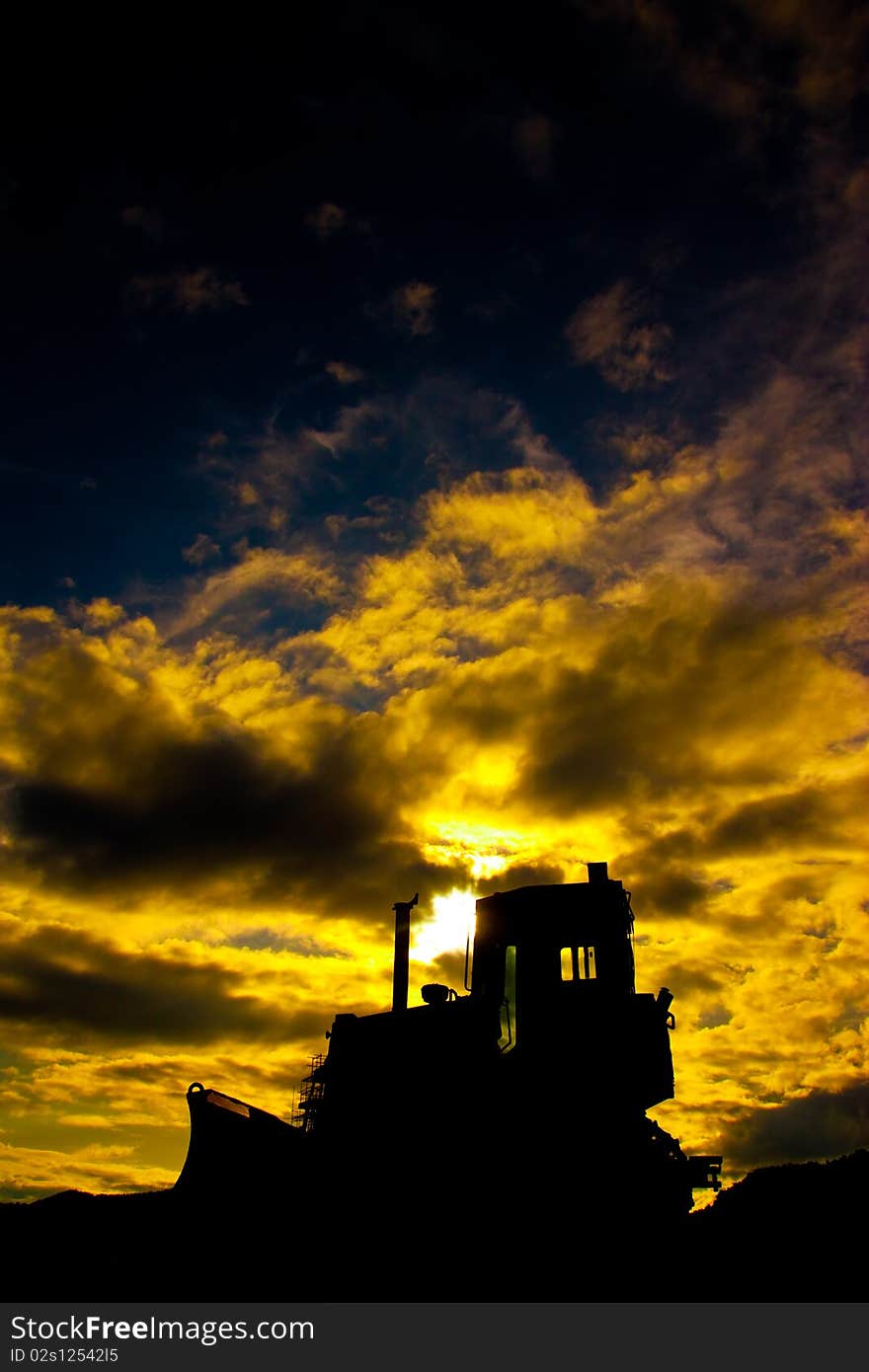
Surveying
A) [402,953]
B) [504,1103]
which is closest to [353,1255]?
[504,1103]

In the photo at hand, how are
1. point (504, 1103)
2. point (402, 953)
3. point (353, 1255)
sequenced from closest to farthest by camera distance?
1. point (353, 1255)
2. point (504, 1103)
3. point (402, 953)

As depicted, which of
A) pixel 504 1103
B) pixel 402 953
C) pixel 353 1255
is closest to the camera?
pixel 353 1255

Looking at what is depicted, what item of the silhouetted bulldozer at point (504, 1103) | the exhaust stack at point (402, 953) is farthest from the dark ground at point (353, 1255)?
the exhaust stack at point (402, 953)

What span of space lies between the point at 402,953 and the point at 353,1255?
14.2 m

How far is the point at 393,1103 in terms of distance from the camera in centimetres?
1938

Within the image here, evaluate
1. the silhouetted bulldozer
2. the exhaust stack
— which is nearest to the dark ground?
the silhouetted bulldozer

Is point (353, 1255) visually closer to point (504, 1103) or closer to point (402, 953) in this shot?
point (504, 1103)

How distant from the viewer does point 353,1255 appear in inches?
648

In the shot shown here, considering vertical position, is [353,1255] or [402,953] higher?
[402,953]

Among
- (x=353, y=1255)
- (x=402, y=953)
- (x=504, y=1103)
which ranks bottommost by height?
(x=353, y=1255)

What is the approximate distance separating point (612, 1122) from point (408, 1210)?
9.39 metres
